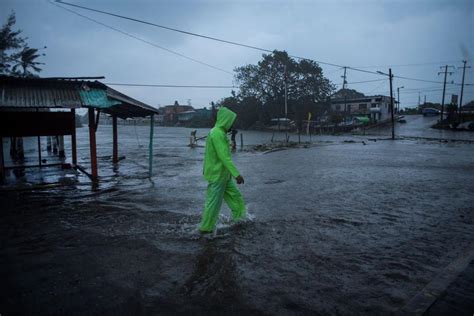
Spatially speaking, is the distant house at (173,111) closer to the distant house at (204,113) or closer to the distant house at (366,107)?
the distant house at (204,113)

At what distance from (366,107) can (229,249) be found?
64.6 meters

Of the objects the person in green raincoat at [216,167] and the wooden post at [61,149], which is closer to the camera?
the person in green raincoat at [216,167]

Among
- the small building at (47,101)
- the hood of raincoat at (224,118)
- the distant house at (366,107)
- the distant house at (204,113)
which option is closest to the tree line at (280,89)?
the distant house at (366,107)

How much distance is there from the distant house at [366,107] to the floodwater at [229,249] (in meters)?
53.5

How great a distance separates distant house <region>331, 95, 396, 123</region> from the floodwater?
5349 centimetres

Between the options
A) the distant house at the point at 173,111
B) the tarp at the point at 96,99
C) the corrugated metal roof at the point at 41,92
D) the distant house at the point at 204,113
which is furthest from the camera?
the distant house at the point at 173,111

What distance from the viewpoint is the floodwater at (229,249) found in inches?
131

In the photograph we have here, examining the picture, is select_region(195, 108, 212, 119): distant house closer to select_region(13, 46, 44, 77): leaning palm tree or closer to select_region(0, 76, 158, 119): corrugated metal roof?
select_region(13, 46, 44, 77): leaning palm tree

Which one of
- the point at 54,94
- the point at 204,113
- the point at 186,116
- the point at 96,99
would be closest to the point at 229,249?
the point at 96,99

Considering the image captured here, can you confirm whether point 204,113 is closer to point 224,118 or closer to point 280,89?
point 280,89

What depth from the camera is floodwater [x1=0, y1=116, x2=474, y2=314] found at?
3.32m

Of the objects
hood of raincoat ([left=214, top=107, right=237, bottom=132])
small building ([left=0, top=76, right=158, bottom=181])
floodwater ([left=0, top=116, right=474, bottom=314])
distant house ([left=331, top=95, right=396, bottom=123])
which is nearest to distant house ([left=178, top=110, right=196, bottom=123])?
distant house ([left=331, top=95, right=396, bottom=123])

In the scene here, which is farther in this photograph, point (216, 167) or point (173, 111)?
point (173, 111)

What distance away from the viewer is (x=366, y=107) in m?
63.0
